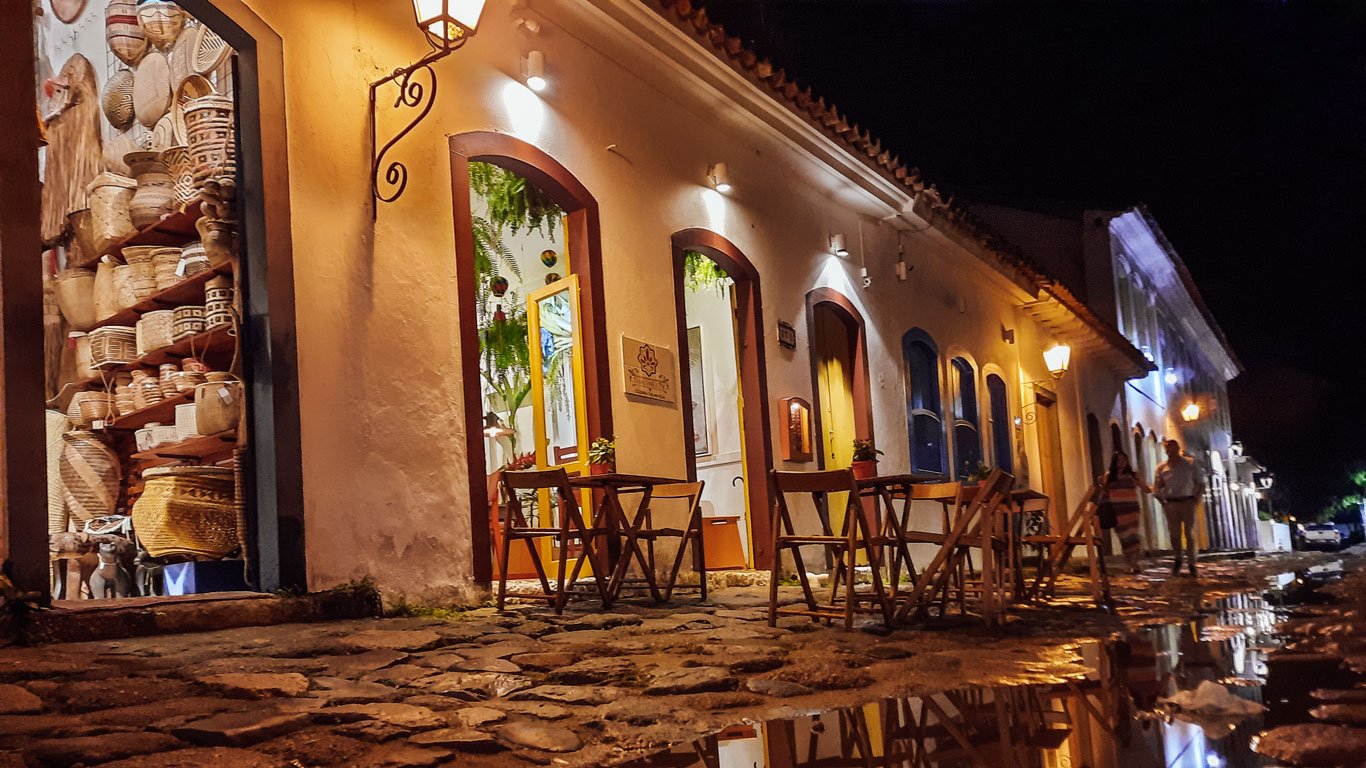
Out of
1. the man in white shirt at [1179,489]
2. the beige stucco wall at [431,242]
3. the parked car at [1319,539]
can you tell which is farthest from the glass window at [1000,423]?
the parked car at [1319,539]

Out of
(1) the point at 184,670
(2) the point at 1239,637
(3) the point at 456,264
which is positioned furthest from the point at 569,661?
(2) the point at 1239,637

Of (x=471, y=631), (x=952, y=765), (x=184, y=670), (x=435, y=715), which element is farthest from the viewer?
(x=471, y=631)

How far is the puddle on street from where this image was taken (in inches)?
116

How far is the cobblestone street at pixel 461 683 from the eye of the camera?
3129 mm

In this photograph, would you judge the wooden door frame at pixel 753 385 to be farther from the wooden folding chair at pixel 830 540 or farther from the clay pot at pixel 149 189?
the clay pot at pixel 149 189

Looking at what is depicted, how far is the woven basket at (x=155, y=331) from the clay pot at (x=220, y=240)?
0.69m

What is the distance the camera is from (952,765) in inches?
116

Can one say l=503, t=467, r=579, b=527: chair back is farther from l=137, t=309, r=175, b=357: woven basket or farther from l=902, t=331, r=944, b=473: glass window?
l=902, t=331, r=944, b=473: glass window

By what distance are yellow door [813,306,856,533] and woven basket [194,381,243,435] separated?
21.8ft

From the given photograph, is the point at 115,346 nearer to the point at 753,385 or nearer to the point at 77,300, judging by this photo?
the point at 77,300

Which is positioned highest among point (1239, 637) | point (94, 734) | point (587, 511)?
point (587, 511)

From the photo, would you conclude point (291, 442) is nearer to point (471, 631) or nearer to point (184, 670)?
point (471, 631)

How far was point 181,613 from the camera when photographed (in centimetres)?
469

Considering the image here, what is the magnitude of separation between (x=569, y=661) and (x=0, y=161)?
296 cm
